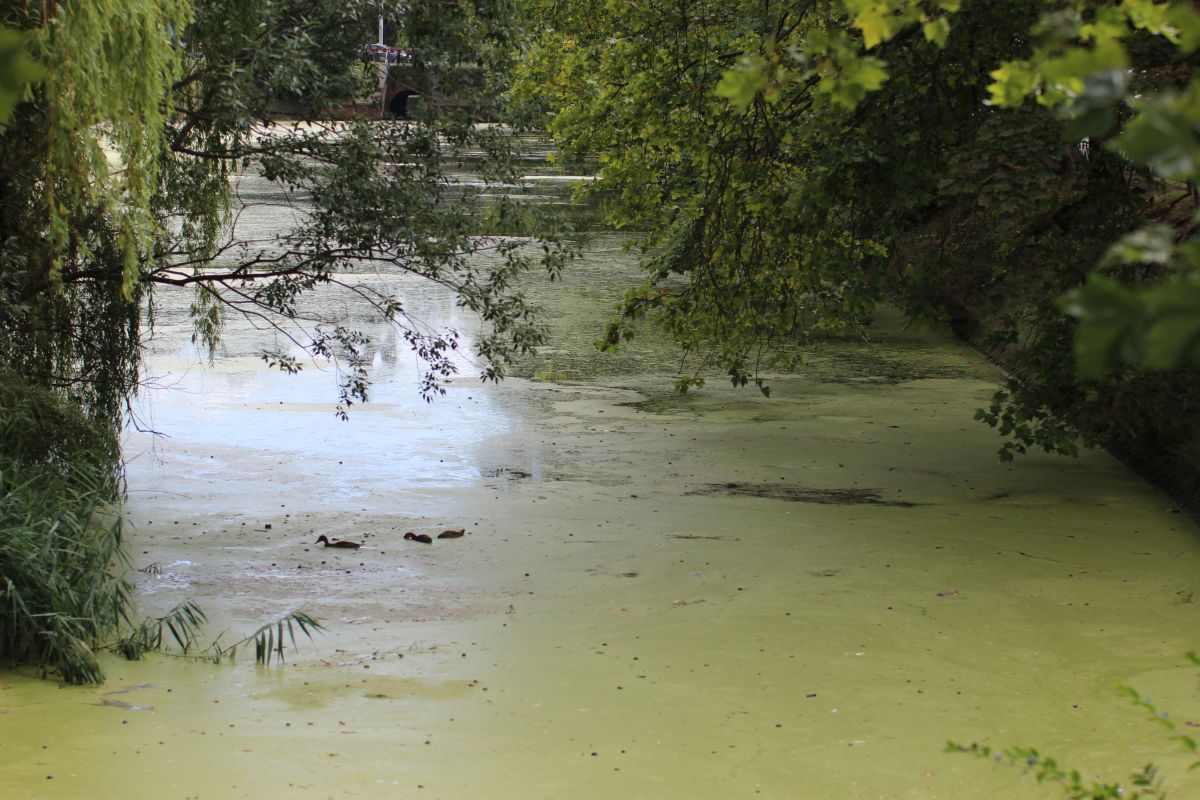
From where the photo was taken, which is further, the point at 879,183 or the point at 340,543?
the point at 340,543

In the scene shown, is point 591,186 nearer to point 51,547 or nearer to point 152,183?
point 152,183

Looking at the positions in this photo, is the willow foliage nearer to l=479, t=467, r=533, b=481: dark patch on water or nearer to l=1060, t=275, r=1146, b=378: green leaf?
l=479, t=467, r=533, b=481: dark patch on water

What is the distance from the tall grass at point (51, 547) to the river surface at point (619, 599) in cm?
16

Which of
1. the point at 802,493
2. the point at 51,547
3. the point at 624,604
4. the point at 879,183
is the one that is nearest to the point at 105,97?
the point at 51,547

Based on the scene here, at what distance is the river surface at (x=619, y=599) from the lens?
3770 mm

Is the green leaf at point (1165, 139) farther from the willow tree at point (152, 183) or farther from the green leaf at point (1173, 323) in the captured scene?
the willow tree at point (152, 183)

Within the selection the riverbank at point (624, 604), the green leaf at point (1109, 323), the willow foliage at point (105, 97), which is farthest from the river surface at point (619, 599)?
the green leaf at point (1109, 323)

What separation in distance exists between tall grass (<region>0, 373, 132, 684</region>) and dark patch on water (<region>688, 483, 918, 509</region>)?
3.11 meters

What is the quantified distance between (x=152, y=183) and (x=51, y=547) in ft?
4.24

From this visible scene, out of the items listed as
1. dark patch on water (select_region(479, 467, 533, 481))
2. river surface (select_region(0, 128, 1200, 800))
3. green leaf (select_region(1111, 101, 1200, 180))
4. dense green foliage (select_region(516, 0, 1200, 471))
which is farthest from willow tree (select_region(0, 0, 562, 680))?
green leaf (select_region(1111, 101, 1200, 180))

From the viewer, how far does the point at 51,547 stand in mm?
4613

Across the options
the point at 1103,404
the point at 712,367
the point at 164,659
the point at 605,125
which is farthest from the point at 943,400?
the point at 164,659

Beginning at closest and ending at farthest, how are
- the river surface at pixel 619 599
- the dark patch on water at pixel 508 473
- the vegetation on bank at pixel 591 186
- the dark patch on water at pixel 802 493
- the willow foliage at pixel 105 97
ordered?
the river surface at pixel 619 599 < the willow foliage at pixel 105 97 < the vegetation on bank at pixel 591 186 < the dark patch on water at pixel 802 493 < the dark patch on water at pixel 508 473

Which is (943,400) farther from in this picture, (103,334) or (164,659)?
(164,659)
